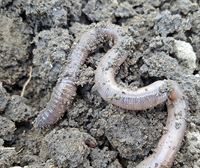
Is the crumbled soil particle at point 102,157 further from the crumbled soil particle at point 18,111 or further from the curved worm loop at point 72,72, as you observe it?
the crumbled soil particle at point 18,111

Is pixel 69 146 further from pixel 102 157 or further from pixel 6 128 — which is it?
pixel 6 128

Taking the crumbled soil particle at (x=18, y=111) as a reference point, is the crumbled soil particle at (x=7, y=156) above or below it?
below

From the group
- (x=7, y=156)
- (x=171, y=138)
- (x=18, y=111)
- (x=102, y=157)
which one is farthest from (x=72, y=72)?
(x=171, y=138)

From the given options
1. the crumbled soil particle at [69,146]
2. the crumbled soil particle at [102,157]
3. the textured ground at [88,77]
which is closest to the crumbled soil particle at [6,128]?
the textured ground at [88,77]

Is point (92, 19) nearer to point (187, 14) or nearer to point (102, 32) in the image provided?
point (102, 32)

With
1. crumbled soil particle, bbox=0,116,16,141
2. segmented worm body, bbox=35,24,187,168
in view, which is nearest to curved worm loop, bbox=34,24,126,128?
segmented worm body, bbox=35,24,187,168

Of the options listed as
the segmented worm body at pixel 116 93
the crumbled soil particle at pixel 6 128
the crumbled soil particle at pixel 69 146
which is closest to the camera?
the crumbled soil particle at pixel 69 146
